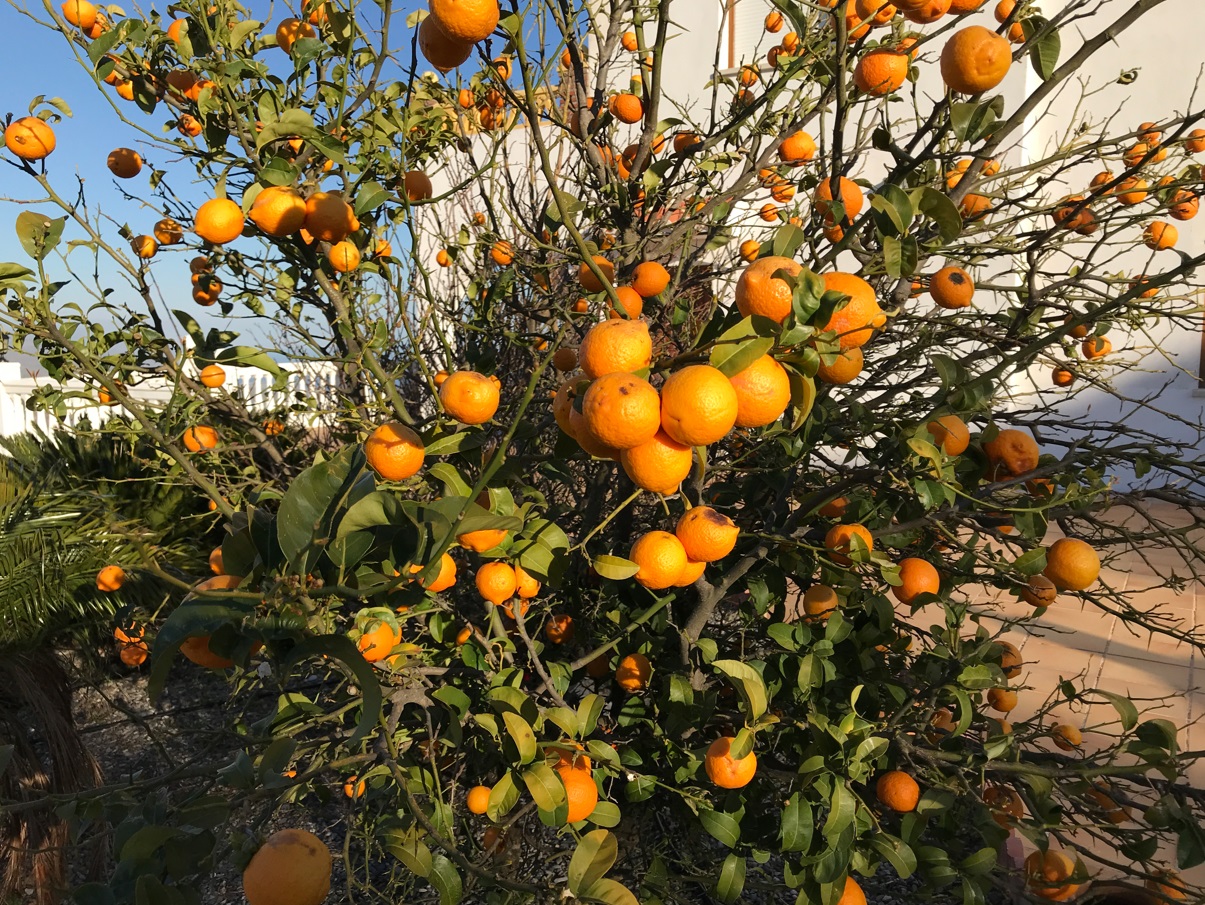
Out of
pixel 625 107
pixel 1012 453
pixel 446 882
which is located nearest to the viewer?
pixel 446 882

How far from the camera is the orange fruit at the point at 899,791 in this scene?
127 centimetres

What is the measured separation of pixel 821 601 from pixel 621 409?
0.82 meters

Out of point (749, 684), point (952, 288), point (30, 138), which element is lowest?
point (749, 684)

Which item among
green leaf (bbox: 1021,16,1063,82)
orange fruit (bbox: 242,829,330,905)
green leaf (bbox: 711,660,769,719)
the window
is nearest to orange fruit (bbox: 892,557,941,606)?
green leaf (bbox: 711,660,769,719)

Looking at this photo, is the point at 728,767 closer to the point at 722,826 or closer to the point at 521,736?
the point at 722,826

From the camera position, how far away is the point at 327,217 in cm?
122

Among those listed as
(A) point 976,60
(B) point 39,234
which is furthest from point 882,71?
(B) point 39,234

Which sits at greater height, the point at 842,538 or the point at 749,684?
the point at 842,538

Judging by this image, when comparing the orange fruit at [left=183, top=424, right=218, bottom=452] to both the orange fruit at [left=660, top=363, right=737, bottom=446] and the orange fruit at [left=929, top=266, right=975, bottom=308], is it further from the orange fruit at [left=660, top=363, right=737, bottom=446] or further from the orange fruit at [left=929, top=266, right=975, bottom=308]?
the orange fruit at [left=929, top=266, right=975, bottom=308]

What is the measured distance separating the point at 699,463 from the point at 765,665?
596 millimetres

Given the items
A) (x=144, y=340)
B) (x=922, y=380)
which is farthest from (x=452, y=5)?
(x=144, y=340)

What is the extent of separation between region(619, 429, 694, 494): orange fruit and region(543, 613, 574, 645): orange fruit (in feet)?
2.86

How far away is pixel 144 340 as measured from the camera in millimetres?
1796

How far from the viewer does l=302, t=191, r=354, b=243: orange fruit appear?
3.99 feet
